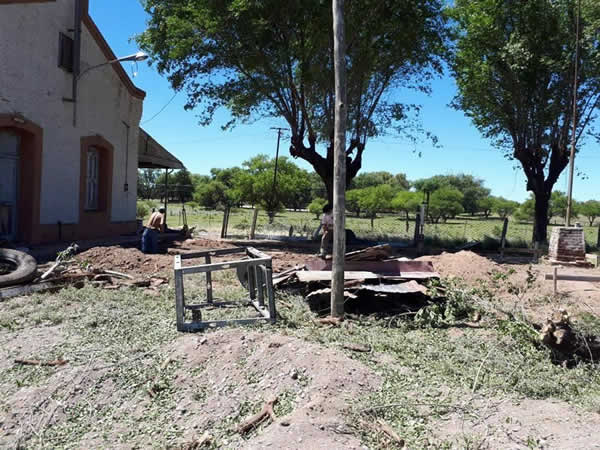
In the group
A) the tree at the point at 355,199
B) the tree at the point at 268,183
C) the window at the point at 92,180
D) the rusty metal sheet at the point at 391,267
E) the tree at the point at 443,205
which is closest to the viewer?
the rusty metal sheet at the point at 391,267

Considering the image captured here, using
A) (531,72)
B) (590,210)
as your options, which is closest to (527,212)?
(590,210)

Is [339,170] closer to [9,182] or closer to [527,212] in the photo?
[9,182]

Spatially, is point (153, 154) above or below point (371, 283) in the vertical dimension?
above

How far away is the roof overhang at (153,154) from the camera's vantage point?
63.1ft

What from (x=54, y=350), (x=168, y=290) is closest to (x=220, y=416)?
(x=54, y=350)

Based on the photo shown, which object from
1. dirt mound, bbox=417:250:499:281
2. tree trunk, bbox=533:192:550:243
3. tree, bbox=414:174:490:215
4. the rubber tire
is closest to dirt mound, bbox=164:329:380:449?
the rubber tire

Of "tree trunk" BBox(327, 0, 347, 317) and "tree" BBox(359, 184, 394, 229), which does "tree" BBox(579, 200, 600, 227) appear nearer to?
"tree" BBox(359, 184, 394, 229)

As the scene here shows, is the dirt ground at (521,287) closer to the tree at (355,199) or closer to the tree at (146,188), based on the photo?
the tree at (355,199)

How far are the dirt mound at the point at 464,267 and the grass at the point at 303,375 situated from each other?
6.74 feet

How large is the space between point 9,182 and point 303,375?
437 inches

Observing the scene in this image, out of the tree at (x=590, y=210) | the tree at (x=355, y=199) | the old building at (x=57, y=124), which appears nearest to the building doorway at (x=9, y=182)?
the old building at (x=57, y=124)

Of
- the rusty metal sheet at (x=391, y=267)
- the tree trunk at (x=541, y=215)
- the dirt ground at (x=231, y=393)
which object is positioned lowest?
the dirt ground at (x=231, y=393)

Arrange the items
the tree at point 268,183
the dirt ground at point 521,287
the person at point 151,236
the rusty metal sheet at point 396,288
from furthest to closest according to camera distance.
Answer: the tree at point 268,183, the person at point 151,236, the dirt ground at point 521,287, the rusty metal sheet at point 396,288

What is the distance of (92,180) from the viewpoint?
Result: 1569cm
